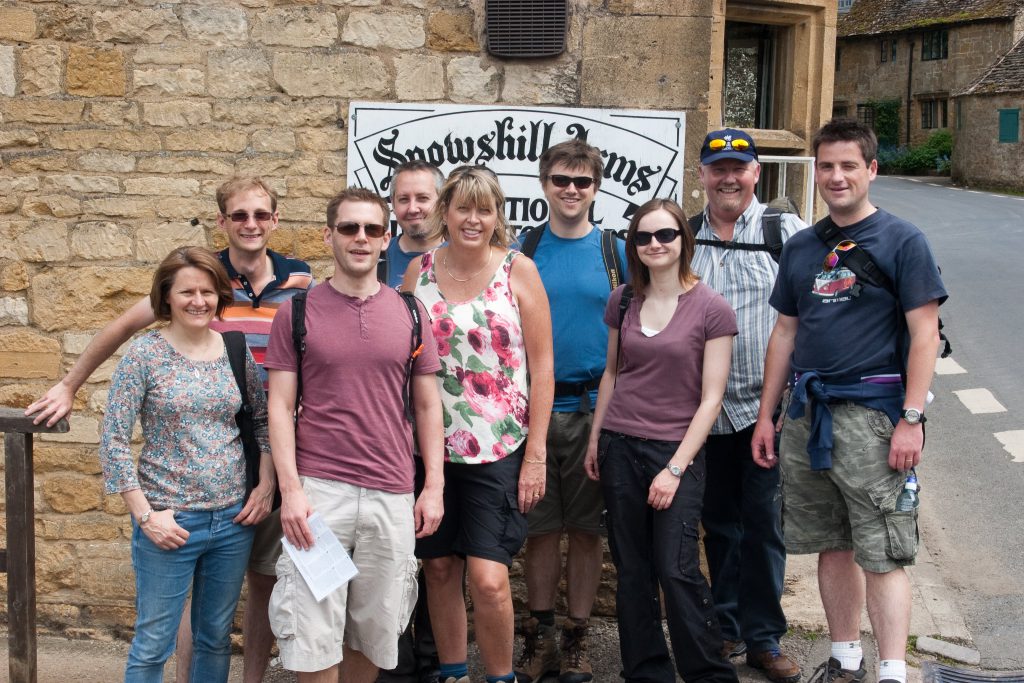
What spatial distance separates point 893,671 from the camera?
3811 mm

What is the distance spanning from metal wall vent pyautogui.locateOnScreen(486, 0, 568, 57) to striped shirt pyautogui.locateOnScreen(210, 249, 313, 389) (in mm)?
1601

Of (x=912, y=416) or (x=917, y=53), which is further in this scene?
(x=917, y=53)

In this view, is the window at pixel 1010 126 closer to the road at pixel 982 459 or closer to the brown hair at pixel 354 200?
the road at pixel 982 459

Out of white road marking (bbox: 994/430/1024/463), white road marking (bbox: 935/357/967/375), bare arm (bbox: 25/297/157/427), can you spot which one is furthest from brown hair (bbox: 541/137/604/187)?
white road marking (bbox: 935/357/967/375)

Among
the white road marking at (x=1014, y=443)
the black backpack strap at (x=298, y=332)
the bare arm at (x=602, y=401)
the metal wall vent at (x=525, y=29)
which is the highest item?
the metal wall vent at (x=525, y=29)

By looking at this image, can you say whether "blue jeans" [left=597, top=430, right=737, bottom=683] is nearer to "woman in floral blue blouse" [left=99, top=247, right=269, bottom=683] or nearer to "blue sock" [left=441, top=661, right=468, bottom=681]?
"blue sock" [left=441, top=661, right=468, bottom=681]

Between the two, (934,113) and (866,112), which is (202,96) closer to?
(934,113)

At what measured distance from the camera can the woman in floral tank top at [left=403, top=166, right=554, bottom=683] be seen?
3.88 meters

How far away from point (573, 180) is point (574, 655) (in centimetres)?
184

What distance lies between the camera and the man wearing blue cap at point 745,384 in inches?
171

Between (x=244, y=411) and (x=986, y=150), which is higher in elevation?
(x=986, y=150)

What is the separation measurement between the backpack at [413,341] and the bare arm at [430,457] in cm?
5

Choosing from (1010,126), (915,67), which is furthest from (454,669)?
(915,67)

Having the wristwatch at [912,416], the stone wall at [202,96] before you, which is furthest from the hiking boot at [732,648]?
the stone wall at [202,96]
